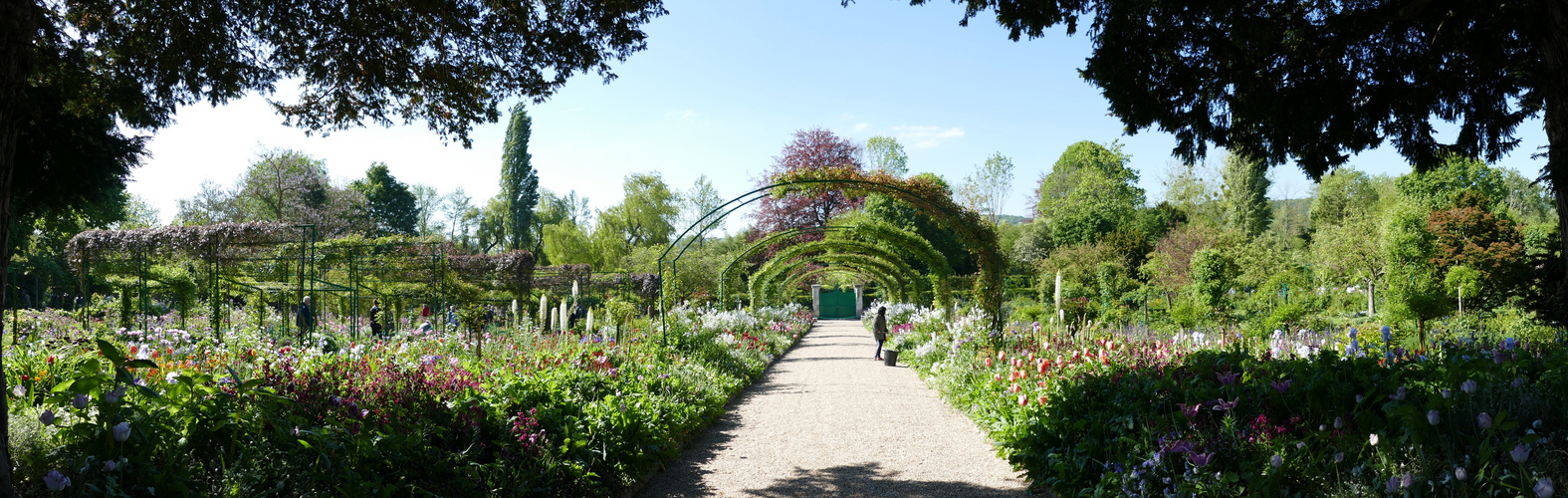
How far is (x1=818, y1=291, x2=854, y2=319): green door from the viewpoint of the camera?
3462 centimetres

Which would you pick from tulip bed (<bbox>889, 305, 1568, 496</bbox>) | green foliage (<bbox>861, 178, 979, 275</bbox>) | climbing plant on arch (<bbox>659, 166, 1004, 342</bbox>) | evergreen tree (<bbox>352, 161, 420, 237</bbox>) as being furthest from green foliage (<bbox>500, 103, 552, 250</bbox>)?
tulip bed (<bbox>889, 305, 1568, 496</bbox>)

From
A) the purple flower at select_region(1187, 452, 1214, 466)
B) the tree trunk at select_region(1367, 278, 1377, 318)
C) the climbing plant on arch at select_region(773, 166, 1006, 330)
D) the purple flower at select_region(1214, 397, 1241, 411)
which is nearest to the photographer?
the purple flower at select_region(1187, 452, 1214, 466)

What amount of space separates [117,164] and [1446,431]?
540cm

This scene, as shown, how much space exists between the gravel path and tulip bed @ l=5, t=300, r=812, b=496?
35cm

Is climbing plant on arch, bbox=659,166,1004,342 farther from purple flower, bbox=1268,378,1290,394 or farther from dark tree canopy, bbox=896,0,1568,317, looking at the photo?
purple flower, bbox=1268,378,1290,394

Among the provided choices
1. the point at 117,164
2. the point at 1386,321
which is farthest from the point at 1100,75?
the point at 1386,321

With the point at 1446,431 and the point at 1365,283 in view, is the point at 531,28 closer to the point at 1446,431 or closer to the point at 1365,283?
the point at 1446,431

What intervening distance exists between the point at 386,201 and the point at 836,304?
25.7m

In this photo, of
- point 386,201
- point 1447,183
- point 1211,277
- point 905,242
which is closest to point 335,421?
point 905,242

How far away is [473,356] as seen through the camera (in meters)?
6.48

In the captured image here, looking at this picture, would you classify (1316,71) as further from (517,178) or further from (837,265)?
(517,178)

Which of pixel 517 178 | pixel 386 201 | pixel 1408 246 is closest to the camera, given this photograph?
pixel 1408 246

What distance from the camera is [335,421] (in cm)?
311

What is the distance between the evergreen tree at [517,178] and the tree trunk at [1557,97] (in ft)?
130
